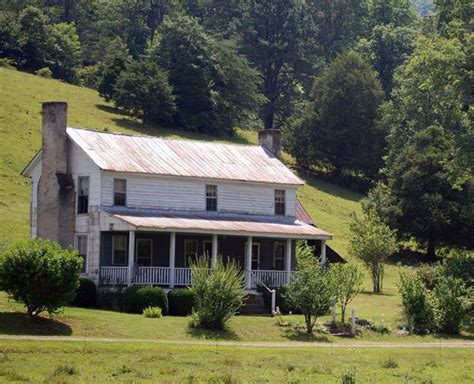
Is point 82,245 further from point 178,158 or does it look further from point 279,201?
point 279,201

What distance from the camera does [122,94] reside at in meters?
89.7

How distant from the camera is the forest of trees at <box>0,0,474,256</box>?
2714 inches

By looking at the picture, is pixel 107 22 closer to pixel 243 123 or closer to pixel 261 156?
pixel 243 123

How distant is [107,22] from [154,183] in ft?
243

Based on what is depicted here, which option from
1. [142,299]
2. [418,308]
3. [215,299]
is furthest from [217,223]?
[418,308]

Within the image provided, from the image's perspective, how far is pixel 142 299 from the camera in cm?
4322

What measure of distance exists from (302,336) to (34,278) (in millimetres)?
11107

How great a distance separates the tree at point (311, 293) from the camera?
1633 inches

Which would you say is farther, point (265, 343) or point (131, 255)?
point (131, 255)

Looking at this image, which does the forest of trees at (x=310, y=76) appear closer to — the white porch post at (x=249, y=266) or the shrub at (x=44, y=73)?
the shrub at (x=44, y=73)

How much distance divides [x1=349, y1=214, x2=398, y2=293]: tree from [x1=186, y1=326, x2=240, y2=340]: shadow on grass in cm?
1840

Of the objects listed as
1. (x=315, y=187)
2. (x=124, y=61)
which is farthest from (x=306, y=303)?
(x=124, y=61)

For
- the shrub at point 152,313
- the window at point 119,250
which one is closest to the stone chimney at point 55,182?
the window at point 119,250

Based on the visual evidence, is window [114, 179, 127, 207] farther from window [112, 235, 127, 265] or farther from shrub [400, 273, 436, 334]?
shrub [400, 273, 436, 334]
